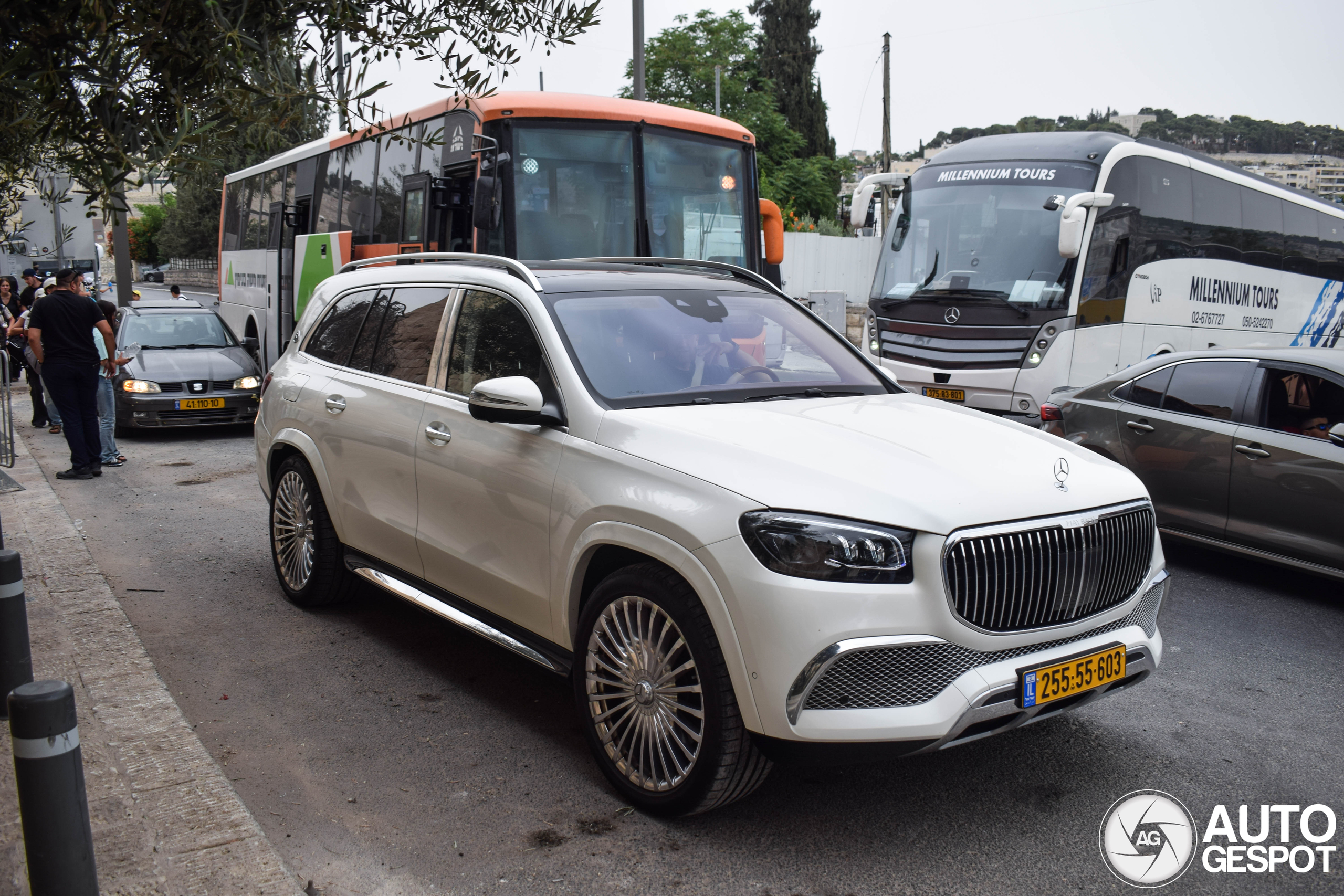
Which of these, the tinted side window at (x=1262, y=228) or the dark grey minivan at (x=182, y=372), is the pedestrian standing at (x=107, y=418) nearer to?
the dark grey minivan at (x=182, y=372)

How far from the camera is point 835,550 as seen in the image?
315 centimetres

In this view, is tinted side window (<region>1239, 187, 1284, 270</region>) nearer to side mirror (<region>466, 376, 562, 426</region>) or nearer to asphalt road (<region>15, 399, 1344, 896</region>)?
asphalt road (<region>15, 399, 1344, 896</region>)

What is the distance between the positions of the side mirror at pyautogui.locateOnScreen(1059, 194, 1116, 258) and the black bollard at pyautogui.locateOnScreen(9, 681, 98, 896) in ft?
36.4

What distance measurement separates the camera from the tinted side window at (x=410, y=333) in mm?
4953

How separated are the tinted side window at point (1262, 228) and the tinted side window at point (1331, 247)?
1.82 meters

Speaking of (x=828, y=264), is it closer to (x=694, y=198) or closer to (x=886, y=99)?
(x=886, y=99)

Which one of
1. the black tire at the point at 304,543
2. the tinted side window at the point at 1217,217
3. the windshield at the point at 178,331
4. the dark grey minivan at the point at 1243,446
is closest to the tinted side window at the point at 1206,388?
the dark grey minivan at the point at 1243,446

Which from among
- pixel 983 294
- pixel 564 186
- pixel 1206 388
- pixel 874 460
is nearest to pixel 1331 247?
pixel 983 294

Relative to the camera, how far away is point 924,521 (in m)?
3.16

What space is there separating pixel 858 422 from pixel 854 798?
1.31 m

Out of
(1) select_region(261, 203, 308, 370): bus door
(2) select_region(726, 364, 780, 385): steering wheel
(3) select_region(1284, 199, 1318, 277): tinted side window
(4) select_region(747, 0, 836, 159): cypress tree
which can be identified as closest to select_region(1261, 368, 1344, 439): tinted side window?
(2) select_region(726, 364, 780, 385): steering wheel

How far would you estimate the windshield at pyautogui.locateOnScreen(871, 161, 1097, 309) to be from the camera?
39.6 ft

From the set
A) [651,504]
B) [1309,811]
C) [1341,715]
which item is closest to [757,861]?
[651,504]

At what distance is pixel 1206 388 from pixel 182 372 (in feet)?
36.7
